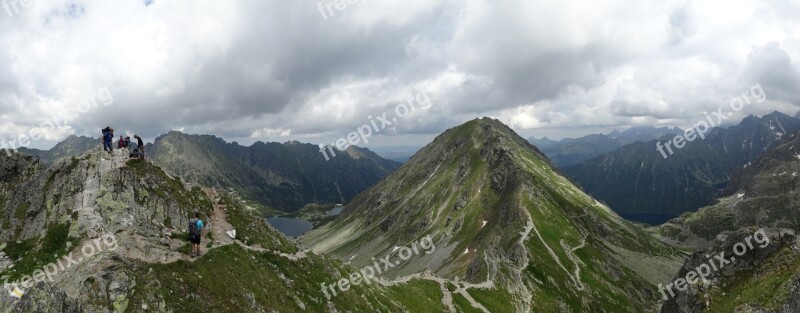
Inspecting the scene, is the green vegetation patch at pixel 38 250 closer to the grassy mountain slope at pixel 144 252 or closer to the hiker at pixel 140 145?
the grassy mountain slope at pixel 144 252

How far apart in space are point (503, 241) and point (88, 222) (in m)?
161

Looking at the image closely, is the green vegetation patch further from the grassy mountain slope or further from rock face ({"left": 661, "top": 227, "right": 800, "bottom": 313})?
rock face ({"left": 661, "top": 227, "right": 800, "bottom": 313})

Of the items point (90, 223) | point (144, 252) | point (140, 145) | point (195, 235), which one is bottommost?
point (195, 235)

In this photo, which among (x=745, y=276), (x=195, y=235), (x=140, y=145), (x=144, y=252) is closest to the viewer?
(x=144, y=252)

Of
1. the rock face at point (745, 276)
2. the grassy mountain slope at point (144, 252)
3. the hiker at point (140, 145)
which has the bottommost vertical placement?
the rock face at point (745, 276)

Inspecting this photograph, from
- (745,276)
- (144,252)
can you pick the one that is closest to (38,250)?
(144,252)

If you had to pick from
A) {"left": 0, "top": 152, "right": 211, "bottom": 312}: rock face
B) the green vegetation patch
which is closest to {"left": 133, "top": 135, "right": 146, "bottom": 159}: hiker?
{"left": 0, "top": 152, "right": 211, "bottom": 312}: rock face

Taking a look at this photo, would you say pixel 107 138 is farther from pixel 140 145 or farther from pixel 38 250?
pixel 38 250

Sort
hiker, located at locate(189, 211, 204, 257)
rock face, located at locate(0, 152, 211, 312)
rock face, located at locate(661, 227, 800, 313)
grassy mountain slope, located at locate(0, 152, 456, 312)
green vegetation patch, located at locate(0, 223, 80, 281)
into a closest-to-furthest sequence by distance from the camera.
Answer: rock face, located at locate(0, 152, 211, 312) → grassy mountain slope, located at locate(0, 152, 456, 312) → green vegetation patch, located at locate(0, 223, 80, 281) → hiker, located at locate(189, 211, 204, 257) → rock face, located at locate(661, 227, 800, 313)

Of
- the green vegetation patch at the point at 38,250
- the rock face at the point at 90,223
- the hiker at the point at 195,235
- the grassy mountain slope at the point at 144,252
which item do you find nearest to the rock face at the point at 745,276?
the grassy mountain slope at the point at 144,252

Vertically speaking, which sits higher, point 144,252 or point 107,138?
point 107,138

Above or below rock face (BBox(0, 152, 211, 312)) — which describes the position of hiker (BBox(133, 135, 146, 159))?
above

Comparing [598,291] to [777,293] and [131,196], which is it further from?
[131,196]

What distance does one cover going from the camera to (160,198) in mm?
51281
